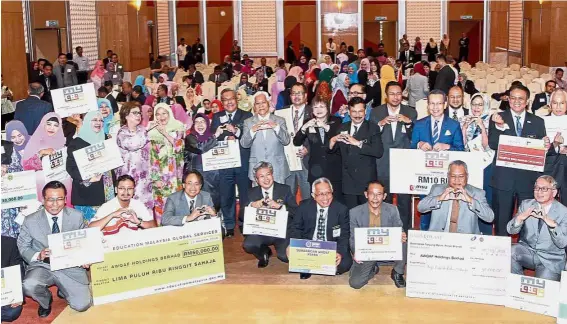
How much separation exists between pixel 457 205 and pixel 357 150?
1.11 m

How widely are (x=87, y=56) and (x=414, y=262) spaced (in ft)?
51.1

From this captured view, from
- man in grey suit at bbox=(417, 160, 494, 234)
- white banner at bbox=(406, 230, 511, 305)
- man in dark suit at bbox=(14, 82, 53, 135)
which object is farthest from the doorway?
white banner at bbox=(406, 230, 511, 305)

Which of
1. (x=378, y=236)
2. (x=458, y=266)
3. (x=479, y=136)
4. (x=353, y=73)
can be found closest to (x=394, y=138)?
(x=479, y=136)

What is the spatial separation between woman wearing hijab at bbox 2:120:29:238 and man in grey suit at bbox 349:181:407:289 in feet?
10.1

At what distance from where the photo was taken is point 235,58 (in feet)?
67.9

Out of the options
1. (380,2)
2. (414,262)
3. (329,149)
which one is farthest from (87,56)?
(414,262)

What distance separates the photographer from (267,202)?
7184mm

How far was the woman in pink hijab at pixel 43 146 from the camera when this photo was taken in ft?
24.3

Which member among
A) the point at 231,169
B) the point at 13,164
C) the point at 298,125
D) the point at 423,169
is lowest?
the point at 231,169

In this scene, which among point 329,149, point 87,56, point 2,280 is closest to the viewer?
point 2,280

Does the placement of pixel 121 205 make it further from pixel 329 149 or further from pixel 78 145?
pixel 329 149

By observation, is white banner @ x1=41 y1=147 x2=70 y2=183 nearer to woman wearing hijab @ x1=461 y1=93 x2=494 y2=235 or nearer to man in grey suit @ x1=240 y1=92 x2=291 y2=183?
man in grey suit @ x1=240 y1=92 x2=291 y2=183

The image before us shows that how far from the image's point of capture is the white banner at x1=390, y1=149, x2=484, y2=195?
717 centimetres

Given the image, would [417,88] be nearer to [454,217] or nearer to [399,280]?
[454,217]
